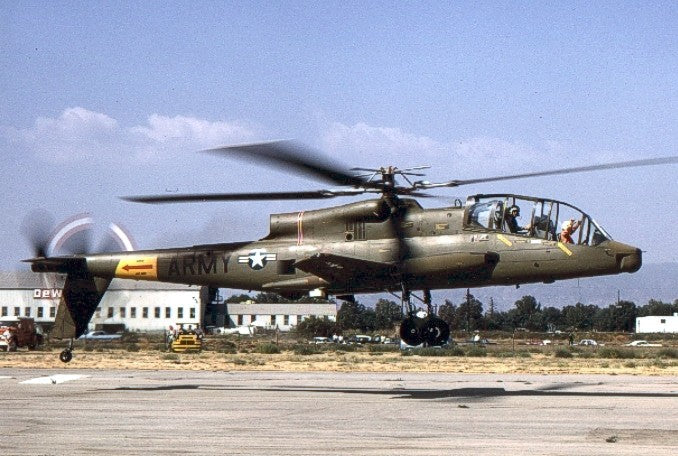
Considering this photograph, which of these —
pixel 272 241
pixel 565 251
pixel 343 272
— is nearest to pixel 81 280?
pixel 272 241

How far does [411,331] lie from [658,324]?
421 feet

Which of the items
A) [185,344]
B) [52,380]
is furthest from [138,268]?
[185,344]

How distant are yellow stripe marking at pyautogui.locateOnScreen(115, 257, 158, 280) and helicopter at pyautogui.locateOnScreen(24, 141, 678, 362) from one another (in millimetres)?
1262

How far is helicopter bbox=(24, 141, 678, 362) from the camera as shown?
2442 centimetres

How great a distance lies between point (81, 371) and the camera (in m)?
39.1

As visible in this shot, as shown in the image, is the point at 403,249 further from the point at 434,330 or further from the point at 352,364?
the point at 352,364

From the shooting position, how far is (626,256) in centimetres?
2403

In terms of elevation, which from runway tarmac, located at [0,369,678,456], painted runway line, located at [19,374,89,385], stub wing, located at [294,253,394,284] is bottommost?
runway tarmac, located at [0,369,678,456]

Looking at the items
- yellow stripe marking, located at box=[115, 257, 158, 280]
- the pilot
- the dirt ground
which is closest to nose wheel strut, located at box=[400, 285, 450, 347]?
the pilot

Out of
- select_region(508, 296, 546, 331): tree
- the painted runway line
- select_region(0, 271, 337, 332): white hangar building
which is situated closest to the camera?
the painted runway line

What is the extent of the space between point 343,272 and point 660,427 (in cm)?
985

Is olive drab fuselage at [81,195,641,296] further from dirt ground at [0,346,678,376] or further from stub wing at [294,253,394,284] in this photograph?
dirt ground at [0,346,678,376]

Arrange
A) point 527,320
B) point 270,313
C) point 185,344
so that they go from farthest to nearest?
point 527,320 → point 270,313 → point 185,344

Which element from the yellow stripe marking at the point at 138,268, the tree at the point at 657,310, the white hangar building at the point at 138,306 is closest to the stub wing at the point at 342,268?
the yellow stripe marking at the point at 138,268
